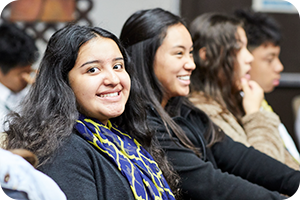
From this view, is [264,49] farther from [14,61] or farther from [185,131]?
[14,61]

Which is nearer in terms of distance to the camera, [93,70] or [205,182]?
[93,70]

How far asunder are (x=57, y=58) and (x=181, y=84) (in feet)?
1.96

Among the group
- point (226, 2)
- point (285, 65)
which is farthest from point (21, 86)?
point (285, 65)

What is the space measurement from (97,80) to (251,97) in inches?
42.8

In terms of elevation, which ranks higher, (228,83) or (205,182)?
(228,83)

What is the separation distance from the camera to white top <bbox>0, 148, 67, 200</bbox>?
2.20ft

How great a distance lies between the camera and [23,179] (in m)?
0.69

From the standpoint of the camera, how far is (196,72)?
1846 millimetres

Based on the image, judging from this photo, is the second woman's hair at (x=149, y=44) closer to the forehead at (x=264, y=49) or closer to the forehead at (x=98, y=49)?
the forehead at (x=98, y=49)

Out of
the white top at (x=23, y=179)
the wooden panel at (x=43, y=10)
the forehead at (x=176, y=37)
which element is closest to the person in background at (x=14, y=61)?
the wooden panel at (x=43, y=10)

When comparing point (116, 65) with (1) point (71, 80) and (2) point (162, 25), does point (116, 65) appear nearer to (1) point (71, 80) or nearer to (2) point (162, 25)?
(1) point (71, 80)

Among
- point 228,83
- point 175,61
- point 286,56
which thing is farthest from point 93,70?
point 286,56

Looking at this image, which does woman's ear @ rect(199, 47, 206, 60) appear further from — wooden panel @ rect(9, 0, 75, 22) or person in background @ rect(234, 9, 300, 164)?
wooden panel @ rect(9, 0, 75, 22)

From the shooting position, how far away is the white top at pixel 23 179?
0.67 metres
